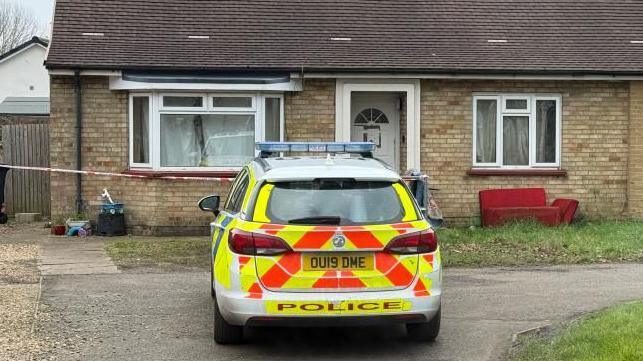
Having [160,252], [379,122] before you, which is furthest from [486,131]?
[160,252]

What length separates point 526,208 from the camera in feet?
49.1

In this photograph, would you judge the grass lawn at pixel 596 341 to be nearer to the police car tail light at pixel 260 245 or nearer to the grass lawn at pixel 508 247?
the police car tail light at pixel 260 245

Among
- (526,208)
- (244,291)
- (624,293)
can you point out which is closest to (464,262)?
(624,293)

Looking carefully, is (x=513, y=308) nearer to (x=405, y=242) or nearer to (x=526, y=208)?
(x=405, y=242)

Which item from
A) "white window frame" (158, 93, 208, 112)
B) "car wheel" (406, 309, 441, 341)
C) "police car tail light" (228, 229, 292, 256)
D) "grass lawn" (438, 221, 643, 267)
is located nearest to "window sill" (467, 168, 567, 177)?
"grass lawn" (438, 221, 643, 267)

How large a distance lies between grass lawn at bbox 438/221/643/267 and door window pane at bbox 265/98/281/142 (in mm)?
3353

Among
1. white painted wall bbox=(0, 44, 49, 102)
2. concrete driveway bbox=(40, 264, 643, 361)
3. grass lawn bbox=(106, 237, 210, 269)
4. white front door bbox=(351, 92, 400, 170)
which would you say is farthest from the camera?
white painted wall bbox=(0, 44, 49, 102)

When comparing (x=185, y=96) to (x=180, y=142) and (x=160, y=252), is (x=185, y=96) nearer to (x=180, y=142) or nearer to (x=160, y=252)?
(x=180, y=142)

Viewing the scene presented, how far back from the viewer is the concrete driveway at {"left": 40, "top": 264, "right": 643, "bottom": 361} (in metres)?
7.00

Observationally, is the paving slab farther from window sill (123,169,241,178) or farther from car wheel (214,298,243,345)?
car wheel (214,298,243,345)

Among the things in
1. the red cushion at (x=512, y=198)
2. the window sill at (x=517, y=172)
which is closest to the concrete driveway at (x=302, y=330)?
the red cushion at (x=512, y=198)

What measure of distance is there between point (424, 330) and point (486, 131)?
919 centimetres

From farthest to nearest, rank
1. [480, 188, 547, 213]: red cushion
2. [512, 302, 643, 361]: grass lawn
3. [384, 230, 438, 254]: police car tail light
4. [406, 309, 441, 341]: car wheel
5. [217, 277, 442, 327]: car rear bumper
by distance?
[480, 188, 547, 213]: red cushion → [406, 309, 441, 341]: car wheel → [384, 230, 438, 254]: police car tail light → [217, 277, 442, 327]: car rear bumper → [512, 302, 643, 361]: grass lawn

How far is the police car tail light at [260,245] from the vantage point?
6.45m
